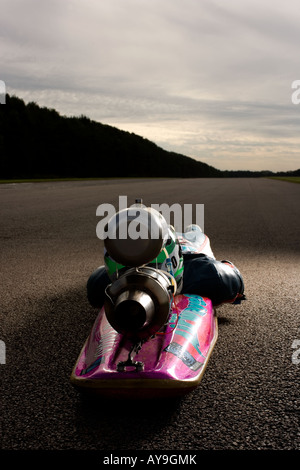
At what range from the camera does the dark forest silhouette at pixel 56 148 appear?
182ft

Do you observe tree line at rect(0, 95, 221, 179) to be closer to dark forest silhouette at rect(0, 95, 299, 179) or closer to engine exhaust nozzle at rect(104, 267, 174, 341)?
dark forest silhouette at rect(0, 95, 299, 179)

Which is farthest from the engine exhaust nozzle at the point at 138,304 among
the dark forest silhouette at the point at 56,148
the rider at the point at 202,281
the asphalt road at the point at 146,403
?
the dark forest silhouette at the point at 56,148

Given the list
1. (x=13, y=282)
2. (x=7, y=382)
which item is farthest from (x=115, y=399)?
(x=13, y=282)

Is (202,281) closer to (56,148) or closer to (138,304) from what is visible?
(138,304)

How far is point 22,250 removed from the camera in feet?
22.0

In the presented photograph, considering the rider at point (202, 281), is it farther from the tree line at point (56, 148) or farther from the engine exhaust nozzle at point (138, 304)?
the tree line at point (56, 148)

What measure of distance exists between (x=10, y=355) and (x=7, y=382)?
39 centimetres

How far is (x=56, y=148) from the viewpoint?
2498 inches

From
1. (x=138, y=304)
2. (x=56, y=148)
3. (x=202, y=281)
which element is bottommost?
(x=202, y=281)

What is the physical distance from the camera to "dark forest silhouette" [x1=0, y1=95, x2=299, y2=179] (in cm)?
5547

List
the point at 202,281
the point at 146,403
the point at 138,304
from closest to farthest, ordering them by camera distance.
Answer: the point at 138,304
the point at 146,403
the point at 202,281

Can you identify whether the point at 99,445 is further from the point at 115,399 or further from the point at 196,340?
the point at 196,340

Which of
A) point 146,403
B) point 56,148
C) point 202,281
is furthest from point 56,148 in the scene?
point 146,403

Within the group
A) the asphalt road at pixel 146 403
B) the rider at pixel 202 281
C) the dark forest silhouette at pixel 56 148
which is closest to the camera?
the asphalt road at pixel 146 403
